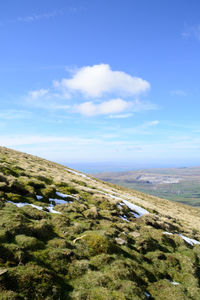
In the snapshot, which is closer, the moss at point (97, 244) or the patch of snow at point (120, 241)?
the moss at point (97, 244)

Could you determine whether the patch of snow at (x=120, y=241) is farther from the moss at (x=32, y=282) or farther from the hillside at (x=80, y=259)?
the moss at (x=32, y=282)

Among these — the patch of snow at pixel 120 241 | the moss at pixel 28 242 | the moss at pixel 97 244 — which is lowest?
the patch of snow at pixel 120 241

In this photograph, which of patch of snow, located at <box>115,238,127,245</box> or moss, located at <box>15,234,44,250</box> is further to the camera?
patch of snow, located at <box>115,238,127,245</box>

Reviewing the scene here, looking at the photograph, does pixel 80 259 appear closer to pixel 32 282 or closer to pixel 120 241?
pixel 32 282

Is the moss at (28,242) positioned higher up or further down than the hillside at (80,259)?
higher up

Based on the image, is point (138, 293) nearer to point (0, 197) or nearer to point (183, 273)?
point (183, 273)

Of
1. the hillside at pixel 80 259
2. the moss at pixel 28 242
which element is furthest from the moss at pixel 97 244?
the moss at pixel 28 242

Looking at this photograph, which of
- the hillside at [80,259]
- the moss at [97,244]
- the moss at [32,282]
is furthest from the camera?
the moss at [97,244]

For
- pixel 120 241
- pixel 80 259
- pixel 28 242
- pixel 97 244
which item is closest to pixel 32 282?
pixel 28 242

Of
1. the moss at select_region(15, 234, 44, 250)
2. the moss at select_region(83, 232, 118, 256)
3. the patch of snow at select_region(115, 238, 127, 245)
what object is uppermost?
the moss at select_region(15, 234, 44, 250)

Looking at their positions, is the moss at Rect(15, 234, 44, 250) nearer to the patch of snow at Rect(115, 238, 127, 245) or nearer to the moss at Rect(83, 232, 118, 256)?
the moss at Rect(83, 232, 118, 256)

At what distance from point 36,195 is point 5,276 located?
12383mm

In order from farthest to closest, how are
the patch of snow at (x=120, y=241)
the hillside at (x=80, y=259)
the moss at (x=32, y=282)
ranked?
the patch of snow at (x=120, y=241) < the hillside at (x=80, y=259) < the moss at (x=32, y=282)

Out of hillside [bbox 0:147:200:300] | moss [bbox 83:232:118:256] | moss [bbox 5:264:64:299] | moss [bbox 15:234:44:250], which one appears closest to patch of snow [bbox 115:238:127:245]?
hillside [bbox 0:147:200:300]
